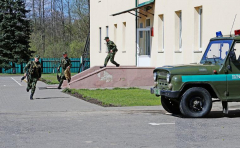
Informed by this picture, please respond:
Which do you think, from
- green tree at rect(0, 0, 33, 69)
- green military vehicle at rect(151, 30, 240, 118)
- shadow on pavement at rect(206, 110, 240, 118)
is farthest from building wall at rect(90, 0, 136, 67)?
green military vehicle at rect(151, 30, 240, 118)

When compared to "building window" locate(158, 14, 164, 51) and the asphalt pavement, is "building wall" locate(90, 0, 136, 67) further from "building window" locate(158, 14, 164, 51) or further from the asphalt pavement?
the asphalt pavement

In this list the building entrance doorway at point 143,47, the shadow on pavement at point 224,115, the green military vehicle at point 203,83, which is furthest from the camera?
the building entrance doorway at point 143,47

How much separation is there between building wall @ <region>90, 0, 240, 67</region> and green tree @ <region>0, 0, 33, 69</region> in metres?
21.6

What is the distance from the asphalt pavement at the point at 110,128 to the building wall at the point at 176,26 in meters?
5.28

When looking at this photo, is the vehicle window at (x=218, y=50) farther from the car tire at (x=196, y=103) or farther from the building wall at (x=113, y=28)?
the building wall at (x=113, y=28)

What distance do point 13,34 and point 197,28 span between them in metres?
36.9

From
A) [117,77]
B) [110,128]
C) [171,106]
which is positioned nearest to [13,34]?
[117,77]

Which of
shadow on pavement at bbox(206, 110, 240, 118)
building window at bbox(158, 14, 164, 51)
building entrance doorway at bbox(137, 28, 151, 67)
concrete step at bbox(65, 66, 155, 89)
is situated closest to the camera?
shadow on pavement at bbox(206, 110, 240, 118)

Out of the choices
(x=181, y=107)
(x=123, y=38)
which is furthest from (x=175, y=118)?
(x=123, y=38)

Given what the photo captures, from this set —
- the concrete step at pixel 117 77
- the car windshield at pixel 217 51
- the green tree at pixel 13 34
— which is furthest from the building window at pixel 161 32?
the green tree at pixel 13 34

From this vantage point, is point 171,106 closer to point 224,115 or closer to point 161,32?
point 224,115

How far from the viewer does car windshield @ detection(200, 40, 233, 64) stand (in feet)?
46.5

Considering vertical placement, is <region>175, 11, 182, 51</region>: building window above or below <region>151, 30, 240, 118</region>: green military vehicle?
above

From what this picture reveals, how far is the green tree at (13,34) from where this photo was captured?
5694 cm
